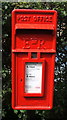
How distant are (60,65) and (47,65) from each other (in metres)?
1.22

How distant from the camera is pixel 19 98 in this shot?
2.54 m

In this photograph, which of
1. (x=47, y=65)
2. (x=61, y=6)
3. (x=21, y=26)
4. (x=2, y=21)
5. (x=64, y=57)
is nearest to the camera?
(x=21, y=26)

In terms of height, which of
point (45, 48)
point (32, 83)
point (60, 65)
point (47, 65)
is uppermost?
point (45, 48)

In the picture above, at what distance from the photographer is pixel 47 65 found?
96.3 inches

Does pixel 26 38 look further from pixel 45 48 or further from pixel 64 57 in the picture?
pixel 64 57

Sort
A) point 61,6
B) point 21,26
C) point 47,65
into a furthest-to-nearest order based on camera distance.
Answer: point 61,6, point 47,65, point 21,26

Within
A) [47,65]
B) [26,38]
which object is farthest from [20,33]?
[47,65]

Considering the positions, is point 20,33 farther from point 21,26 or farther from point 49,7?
point 49,7

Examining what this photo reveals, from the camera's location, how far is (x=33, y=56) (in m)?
2.40

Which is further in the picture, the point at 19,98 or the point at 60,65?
the point at 60,65

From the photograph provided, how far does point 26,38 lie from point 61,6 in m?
1.25

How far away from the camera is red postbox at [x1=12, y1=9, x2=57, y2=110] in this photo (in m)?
2.34

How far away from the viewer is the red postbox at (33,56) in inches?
92.3

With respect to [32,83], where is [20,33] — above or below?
above
